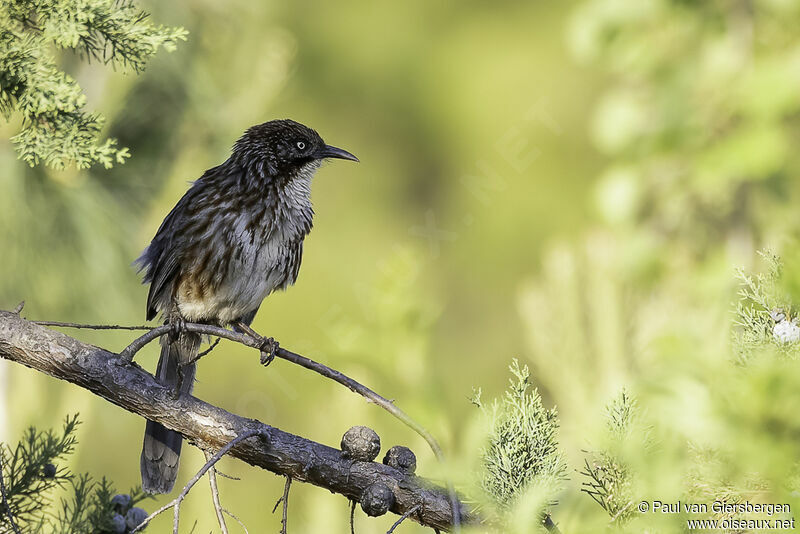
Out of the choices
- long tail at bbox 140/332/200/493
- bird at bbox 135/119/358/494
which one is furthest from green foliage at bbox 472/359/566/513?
bird at bbox 135/119/358/494

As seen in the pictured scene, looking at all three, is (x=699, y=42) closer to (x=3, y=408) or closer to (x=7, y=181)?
(x=7, y=181)

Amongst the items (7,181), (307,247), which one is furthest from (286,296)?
(7,181)

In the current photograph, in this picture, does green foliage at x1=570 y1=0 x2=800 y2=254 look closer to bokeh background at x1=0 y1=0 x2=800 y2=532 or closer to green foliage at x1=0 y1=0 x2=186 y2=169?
bokeh background at x1=0 y1=0 x2=800 y2=532

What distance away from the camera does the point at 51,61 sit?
1.88m

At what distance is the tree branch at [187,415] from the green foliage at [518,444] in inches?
9.5

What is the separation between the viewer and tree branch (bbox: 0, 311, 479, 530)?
1.59 m

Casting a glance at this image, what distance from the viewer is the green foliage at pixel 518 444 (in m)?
1.32

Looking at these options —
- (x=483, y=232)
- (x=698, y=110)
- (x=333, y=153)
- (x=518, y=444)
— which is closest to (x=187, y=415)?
(x=518, y=444)

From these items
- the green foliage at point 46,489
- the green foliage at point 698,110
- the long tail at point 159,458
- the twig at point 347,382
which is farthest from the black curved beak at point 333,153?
the green foliage at point 698,110

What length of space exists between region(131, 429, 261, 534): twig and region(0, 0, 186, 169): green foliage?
67cm

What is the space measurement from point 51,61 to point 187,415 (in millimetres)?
812

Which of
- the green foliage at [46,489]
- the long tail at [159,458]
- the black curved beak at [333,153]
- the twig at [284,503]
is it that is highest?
the black curved beak at [333,153]

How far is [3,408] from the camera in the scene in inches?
137

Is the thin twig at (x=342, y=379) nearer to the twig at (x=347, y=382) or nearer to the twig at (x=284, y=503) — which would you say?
the twig at (x=347, y=382)
